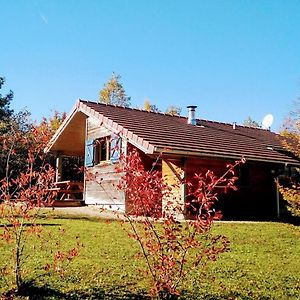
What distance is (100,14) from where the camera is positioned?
9367mm

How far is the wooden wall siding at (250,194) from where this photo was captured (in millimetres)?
15133

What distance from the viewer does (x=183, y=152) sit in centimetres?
1366

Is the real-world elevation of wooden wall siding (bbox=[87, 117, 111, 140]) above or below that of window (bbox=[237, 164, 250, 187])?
above

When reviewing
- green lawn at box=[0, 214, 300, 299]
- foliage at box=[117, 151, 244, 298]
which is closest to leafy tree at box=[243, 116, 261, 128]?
green lawn at box=[0, 214, 300, 299]

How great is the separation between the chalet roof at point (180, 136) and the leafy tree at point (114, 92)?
893 inches

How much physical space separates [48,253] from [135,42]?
301 inches

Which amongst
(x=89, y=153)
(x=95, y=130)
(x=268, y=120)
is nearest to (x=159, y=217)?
(x=95, y=130)

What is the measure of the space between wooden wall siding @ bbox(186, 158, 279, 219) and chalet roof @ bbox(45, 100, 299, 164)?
1.84 feet

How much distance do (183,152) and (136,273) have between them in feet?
25.6

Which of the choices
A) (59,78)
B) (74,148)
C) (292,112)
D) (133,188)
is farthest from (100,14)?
(74,148)

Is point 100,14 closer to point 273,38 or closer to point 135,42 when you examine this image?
point 135,42

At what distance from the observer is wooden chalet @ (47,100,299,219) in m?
14.4

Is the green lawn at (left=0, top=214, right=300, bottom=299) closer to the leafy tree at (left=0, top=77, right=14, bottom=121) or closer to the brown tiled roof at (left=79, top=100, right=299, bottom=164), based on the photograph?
the brown tiled roof at (left=79, top=100, right=299, bottom=164)

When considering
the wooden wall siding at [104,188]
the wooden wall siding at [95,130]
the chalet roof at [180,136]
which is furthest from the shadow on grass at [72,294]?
the wooden wall siding at [95,130]
